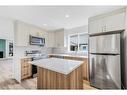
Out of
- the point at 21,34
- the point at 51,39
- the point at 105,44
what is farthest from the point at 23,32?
the point at 105,44

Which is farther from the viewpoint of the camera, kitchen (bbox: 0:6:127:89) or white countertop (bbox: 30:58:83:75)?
kitchen (bbox: 0:6:127:89)

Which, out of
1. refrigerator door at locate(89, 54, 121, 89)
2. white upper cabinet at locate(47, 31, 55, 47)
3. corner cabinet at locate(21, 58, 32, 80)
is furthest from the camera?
white upper cabinet at locate(47, 31, 55, 47)

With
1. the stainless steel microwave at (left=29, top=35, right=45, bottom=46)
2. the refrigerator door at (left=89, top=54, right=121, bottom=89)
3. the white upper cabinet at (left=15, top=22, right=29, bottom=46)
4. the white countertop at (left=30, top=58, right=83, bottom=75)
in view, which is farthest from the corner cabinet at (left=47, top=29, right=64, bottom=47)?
the white countertop at (left=30, top=58, right=83, bottom=75)

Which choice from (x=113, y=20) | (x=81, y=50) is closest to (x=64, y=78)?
(x=113, y=20)

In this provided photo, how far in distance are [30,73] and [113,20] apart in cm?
314

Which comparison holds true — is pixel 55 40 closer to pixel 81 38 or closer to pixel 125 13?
pixel 81 38

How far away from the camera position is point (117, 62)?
2.26 meters

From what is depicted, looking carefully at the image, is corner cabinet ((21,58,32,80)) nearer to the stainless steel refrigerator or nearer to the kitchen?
the kitchen

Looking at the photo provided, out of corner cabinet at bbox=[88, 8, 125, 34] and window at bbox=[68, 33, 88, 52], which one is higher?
corner cabinet at bbox=[88, 8, 125, 34]

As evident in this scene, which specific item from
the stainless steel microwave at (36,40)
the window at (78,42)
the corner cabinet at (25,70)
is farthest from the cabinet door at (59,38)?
the corner cabinet at (25,70)

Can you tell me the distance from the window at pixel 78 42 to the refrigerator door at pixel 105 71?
1.53 metres

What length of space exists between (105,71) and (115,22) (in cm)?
128

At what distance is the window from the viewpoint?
13.9 feet

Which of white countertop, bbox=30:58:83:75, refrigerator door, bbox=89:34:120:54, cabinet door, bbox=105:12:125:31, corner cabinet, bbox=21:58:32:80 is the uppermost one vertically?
cabinet door, bbox=105:12:125:31
